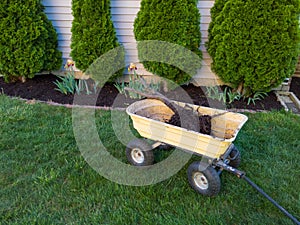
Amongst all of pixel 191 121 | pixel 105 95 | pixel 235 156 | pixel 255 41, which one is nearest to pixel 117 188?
pixel 191 121

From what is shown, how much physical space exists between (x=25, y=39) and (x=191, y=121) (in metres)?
2.95

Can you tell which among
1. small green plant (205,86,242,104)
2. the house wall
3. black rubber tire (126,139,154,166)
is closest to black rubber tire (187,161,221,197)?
black rubber tire (126,139,154,166)

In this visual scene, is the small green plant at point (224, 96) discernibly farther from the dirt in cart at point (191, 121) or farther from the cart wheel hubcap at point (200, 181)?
the cart wheel hubcap at point (200, 181)

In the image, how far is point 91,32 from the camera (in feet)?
13.1

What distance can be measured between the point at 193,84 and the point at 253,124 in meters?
1.47

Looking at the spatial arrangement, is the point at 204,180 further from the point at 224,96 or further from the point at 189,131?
the point at 224,96

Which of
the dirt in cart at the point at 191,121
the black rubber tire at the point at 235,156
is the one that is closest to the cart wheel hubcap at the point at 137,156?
the dirt in cart at the point at 191,121

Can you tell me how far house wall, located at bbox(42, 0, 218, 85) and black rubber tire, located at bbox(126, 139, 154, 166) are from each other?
2.28 m

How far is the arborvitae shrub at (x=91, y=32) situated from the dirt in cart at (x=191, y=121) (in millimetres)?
2206

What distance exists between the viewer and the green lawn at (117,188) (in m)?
1.98

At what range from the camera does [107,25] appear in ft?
13.1

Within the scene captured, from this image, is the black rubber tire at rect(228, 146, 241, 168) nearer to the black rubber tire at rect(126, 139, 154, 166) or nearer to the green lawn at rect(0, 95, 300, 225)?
the green lawn at rect(0, 95, 300, 225)

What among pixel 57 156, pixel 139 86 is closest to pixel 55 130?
pixel 57 156

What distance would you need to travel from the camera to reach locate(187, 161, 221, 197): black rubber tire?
2.04 m
